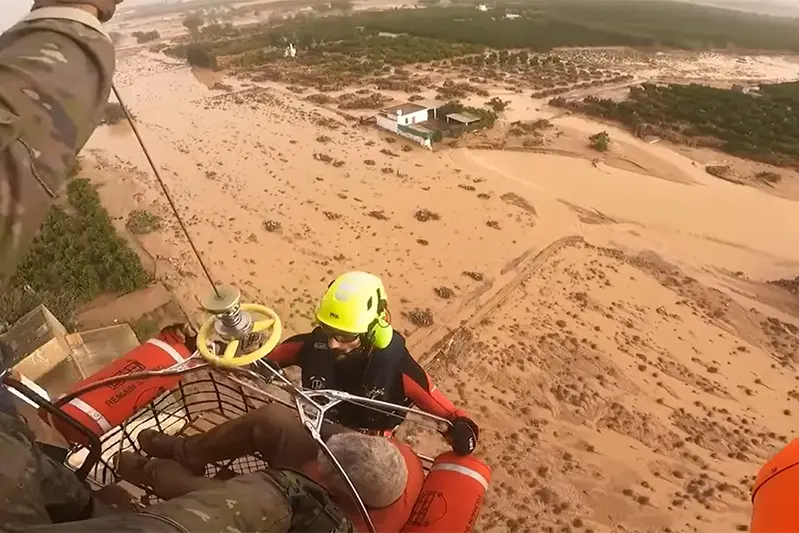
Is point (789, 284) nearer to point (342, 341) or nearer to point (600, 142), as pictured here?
point (600, 142)

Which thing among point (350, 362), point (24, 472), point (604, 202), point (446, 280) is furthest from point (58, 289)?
point (604, 202)

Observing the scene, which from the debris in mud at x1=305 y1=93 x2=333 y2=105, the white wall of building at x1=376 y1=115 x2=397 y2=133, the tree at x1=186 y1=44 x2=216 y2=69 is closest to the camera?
the white wall of building at x1=376 y1=115 x2=397 y2=133

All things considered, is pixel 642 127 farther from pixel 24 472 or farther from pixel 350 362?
pixel 24 472

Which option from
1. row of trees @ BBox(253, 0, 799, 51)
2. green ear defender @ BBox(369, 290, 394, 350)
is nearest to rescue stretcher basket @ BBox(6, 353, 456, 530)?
green ear defender @ BBox(369, 290, 394, 350)

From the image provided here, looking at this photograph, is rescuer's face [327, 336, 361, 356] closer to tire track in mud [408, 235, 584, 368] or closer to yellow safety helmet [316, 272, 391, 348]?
yellow safety helmet [316, 272, 391, 348]

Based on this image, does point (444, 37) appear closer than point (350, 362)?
No

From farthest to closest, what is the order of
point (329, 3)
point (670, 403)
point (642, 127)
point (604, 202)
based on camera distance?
point (329, 3), point (642, 127), point (604, 202), point (670, 403)
